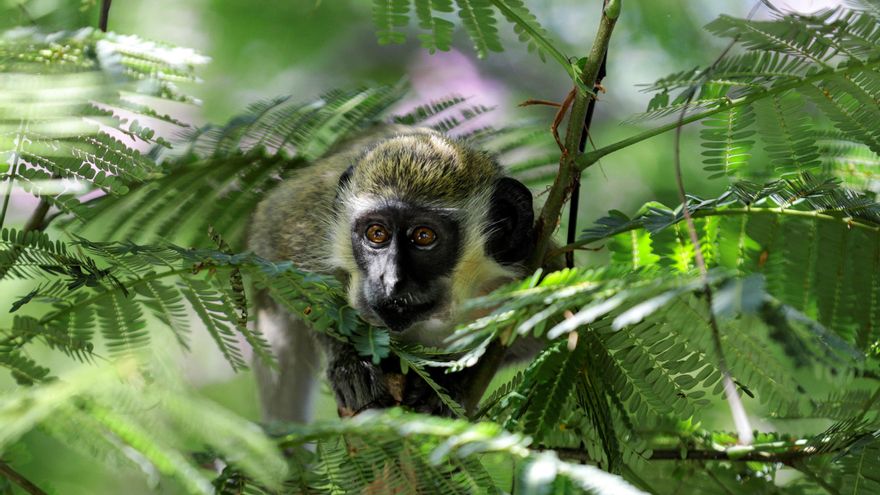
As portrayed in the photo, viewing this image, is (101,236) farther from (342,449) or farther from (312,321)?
(342,449)

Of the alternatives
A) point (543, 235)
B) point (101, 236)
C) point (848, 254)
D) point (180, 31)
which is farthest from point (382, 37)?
point (180, 31)

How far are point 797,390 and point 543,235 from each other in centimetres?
138

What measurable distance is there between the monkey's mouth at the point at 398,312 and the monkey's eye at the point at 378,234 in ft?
1.30

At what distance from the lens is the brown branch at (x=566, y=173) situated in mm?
2504

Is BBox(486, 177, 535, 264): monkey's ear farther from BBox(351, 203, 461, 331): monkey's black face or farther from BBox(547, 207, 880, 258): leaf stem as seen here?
BBox(547, 207, 880, 258): leaf stem

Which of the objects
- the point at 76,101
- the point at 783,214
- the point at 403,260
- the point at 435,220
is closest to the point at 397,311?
the point at 403,260

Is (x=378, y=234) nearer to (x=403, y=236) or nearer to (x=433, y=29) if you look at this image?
(x=403, y=236)

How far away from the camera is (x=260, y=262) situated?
97.0 inches

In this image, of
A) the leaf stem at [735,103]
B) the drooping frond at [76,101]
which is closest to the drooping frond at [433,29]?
the leaf stem at [735,103]

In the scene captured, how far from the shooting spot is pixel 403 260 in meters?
3.71

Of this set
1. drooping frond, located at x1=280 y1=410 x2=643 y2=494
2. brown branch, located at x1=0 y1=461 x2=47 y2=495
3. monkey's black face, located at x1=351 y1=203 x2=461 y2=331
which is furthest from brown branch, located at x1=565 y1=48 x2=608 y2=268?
brown branch, located at x1=0 y1=461 x2=47 y2=495

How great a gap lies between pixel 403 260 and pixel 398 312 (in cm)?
27

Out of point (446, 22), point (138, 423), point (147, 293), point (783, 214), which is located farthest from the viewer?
point (446, 22)

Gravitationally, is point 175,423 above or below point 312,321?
above
